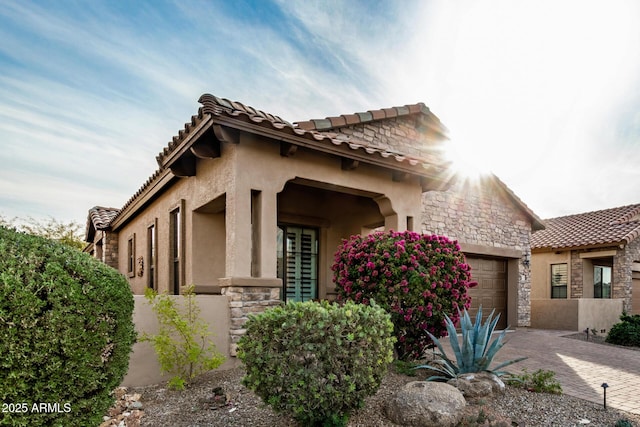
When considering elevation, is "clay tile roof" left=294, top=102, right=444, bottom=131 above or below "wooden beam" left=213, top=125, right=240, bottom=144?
above

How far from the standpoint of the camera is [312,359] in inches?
133

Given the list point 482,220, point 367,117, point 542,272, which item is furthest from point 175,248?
point 542,272

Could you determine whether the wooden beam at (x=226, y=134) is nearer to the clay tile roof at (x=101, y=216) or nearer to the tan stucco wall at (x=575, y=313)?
the clay tile roof at (x=101, y=216)

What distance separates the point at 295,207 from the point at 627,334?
389 inches

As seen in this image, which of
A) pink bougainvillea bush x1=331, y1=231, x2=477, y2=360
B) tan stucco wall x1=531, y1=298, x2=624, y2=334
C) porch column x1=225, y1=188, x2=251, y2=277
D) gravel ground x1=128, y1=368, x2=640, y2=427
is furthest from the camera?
tan stucco wall x1=531, y1=298, x2=624, y2=334

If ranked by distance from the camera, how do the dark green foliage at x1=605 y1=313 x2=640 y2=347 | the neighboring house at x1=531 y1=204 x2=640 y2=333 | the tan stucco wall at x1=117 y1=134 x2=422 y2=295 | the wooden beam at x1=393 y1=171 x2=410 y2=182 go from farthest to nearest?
the neighboring house at x1=531 y1=204 x2=640 y2=333 < the dark green foliage at x1=605 y1=313 x2=640 y2=347 < the wooden beam at x1=393 y1=171 x2=410 y2=182 < the tan stucco wall at x1=117 y1=134 x2=422 y2=295

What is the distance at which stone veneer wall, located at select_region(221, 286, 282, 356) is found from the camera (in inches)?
231

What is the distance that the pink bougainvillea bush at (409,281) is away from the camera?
18.6 ft

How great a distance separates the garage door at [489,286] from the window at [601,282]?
626cm

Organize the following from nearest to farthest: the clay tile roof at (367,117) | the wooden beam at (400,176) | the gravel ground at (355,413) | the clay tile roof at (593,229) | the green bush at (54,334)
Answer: the green bush at (54,334) < the gravel ground at (355,413) < the wooden beam at (400,176) < the clay tile roof at (367,117) < the clay tile roof at (593,229)

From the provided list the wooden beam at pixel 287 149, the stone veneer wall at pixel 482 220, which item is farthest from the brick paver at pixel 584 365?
the wooden beam at pixel 287 149

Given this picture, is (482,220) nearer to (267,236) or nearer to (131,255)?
(267,236)

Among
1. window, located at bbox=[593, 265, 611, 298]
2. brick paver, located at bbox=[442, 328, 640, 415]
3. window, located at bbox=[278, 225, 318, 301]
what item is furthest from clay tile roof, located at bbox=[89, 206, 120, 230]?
window, located at bbox=[593, 265, 611, 298]

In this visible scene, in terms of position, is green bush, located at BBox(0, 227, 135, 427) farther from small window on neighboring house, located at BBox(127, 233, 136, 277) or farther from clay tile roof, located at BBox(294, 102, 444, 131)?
small window on neighboring house, located at BBox(127, 233, 136, 277)
